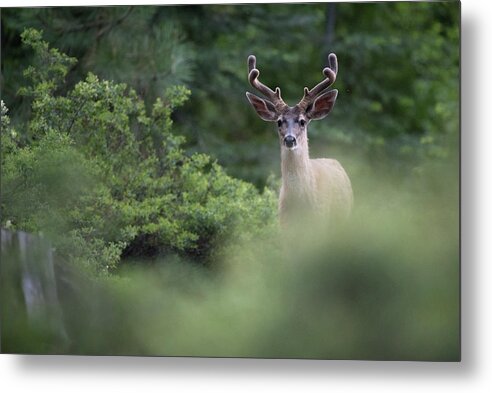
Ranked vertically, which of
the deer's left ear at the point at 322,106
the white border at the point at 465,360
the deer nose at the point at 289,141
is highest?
the deer's left ear at the point at 322,106

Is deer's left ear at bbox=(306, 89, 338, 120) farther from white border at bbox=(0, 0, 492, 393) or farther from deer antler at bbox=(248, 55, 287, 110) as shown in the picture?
white border at bbox=(0, 0, 492, 393)

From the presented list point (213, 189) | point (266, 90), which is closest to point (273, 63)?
point (266, 90)

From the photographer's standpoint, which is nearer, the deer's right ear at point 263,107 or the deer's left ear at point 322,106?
the deer's left ear at point 322,106

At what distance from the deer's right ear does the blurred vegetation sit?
9 centimetres

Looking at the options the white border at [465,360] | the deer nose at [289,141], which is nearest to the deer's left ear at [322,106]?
the deer nose at [289,141]

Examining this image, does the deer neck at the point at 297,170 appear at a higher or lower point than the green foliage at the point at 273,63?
lower

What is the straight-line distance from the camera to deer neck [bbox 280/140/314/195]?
603 cm

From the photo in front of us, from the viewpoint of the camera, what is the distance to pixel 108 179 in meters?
5.93

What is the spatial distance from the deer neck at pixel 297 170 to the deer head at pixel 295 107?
39 mm

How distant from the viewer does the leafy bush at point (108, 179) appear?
230 inches

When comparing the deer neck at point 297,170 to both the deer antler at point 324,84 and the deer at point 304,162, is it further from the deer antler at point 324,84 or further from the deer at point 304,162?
the deer antler at point 324,84

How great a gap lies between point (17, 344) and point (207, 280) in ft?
2.72

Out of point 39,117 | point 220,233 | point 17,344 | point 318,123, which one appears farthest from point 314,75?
point 17,344

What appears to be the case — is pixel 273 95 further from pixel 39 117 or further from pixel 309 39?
pixel 39 117
